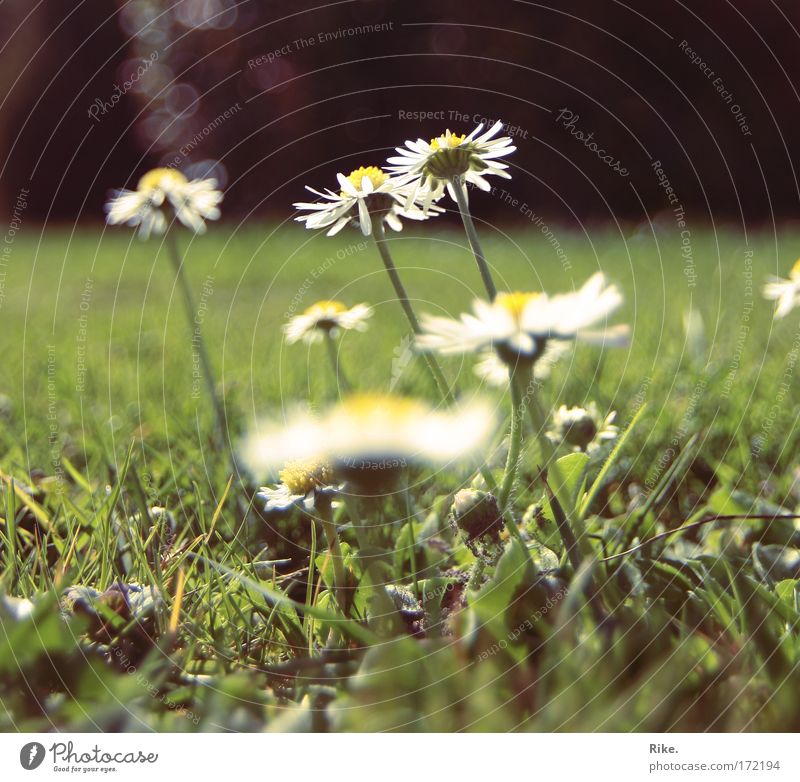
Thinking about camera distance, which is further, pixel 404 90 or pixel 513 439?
pixel 404 90

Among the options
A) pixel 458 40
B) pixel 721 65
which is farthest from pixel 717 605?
pixel 721 65

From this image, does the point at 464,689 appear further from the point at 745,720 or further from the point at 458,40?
the point at 458,40

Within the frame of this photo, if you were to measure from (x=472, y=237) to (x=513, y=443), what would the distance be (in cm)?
11

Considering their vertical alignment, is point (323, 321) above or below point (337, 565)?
above

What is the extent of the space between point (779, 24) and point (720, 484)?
151 cm

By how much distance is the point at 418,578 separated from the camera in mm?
435

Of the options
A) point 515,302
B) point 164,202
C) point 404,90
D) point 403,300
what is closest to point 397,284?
point 403,300

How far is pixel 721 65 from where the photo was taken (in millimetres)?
2486

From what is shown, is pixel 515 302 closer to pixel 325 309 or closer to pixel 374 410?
pixel 374 410

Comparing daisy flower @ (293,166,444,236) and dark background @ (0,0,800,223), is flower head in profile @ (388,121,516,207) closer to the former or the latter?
daisy flower @ (293,166,444,236)

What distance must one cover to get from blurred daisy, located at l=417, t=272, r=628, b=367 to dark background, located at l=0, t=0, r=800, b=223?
31cm

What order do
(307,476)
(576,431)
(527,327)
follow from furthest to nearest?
(576,431), (307,476), (527,327)

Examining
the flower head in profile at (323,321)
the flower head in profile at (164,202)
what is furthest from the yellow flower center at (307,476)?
the flower head in profile at (164,202)

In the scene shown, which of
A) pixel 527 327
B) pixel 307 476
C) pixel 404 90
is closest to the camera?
pixel 527 327
